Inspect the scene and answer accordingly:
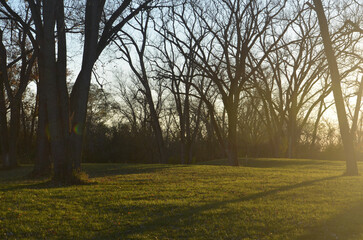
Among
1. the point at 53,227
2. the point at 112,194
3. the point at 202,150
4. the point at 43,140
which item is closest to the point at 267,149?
the point at 202,150

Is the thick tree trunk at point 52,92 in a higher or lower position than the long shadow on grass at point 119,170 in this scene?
higher

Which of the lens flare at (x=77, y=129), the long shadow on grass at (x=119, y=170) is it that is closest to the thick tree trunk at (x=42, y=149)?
the long shadow on grass at (x=119, y=170)

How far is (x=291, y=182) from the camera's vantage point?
46.0ft

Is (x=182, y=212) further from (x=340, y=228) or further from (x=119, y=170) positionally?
(x=119, y=170)

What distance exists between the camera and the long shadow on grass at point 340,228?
7324 mm

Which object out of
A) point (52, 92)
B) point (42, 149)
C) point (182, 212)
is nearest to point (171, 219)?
point (182, 212)

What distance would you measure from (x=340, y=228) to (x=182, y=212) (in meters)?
3.27

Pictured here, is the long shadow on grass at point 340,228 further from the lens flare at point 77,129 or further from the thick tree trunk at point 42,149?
the thick tree trunk at point 42,149

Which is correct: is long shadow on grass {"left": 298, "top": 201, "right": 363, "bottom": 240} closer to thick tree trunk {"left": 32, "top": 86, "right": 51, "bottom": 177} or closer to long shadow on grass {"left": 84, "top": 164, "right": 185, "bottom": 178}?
long shadow on grass {"left": 84, "top": 164, "right": 185, "bottom": 178}

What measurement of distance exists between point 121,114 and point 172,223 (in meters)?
51.7

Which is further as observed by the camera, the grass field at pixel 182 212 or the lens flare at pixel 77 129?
the lens flare at pixel 77 129

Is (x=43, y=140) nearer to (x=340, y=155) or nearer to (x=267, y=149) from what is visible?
(x=340, y=155)

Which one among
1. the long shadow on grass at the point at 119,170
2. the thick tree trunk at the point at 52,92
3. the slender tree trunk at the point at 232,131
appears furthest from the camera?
the slender tree trunk at the point at 232,131

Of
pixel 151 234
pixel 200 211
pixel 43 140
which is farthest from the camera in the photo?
pixel 43 140
